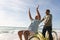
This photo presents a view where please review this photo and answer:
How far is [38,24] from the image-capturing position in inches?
245

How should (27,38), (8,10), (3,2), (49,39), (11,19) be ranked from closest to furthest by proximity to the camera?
(49,39)
(27,38)
(3,2)
(8,10)
(11,19)

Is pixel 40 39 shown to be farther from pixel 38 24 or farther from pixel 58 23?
pixel 58 23

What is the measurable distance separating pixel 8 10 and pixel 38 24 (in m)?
4.45

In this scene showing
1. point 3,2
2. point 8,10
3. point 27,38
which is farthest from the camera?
point 8,10

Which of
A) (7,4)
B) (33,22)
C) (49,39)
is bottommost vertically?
(49,39)

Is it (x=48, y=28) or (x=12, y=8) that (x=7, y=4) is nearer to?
(x=12, y=8)

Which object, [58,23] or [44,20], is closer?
[44,20]

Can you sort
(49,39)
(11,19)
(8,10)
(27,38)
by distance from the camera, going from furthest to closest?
(11,19)
(8,10)
(27,38)
(49,39)

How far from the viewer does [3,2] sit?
9.79 metres

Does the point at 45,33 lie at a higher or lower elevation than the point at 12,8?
lower

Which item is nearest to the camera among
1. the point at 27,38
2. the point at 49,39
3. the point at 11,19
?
the point at 49,39

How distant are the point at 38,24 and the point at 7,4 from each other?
397 centimetres

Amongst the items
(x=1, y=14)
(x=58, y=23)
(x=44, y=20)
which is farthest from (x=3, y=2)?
(x=44, y=20)

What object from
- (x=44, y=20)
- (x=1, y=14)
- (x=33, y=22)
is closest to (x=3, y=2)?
(x=1, y=14)
